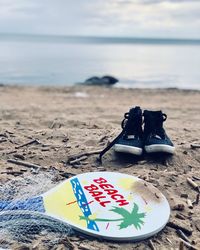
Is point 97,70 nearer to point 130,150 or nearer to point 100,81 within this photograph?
point 100,81

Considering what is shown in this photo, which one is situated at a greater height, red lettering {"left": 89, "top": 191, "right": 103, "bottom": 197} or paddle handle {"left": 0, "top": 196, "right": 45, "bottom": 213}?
red lettering {"left": 89, "top": 191, "right": 103, "bottom": 197}

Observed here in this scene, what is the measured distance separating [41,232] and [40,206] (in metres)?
0.22

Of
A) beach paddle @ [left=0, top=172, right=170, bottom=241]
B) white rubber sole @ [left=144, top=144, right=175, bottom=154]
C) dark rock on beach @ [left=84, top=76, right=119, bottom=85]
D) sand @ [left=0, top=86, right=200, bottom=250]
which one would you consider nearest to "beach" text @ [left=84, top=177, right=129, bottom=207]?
beach paddle @ [left=0, top=172, right=170, bottom=241]

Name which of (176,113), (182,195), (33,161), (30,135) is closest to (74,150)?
(33,161)

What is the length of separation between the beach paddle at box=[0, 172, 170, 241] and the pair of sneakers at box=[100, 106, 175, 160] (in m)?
0.53

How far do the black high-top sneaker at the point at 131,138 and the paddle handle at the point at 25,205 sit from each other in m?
1.01

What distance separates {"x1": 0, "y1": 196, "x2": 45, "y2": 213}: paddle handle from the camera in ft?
8.12

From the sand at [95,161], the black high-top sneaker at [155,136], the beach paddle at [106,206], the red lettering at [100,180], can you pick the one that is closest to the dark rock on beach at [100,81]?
the sand at [95,161]

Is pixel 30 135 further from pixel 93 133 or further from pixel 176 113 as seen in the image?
pixel 176 113

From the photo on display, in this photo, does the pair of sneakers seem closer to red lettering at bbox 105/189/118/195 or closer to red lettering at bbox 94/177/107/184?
red lettering at bbox 94/177/107/184

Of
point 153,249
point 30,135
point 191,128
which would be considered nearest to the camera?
point 153,249

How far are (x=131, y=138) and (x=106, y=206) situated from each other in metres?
1.04

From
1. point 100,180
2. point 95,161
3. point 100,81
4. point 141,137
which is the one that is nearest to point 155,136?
point 141,137

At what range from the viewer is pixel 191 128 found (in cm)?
489
